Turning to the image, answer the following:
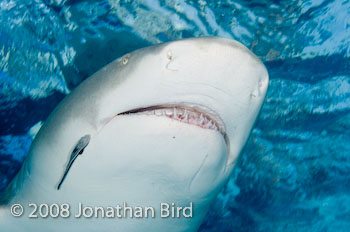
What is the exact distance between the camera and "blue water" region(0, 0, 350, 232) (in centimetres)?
539

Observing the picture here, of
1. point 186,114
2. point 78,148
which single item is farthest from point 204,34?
point 78,148

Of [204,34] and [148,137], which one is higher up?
[148,137]

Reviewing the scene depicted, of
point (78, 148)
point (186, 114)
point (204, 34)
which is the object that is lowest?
point (204, 34)

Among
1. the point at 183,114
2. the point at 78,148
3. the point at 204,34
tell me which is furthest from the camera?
the point at 204,34

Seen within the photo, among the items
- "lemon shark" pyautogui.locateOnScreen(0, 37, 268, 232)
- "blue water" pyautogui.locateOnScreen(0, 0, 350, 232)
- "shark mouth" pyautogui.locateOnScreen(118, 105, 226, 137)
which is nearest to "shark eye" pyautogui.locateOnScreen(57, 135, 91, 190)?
"lemon shark" pyautogui.locateOnScreen(0, 37, 268, 232)

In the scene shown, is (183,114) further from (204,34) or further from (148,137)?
(204,34)

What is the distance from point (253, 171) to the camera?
9.89m

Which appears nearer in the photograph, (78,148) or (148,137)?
(148,137)

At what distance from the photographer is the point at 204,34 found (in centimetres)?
587

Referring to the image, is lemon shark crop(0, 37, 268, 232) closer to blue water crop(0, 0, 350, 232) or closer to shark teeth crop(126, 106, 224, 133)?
shark teeth crop(126, 106, 224, 133)

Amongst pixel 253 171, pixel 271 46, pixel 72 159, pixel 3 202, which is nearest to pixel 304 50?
pixel 271 46

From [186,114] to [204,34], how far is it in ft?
13.5

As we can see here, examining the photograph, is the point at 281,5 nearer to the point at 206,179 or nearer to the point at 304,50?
the point at 304,50

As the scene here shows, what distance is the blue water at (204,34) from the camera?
5391 mm
